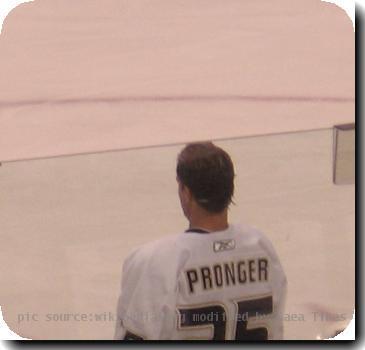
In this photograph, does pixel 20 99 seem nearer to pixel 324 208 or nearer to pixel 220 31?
pixel 220 31

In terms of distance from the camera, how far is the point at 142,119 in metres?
1.08

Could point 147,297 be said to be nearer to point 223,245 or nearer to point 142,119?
point 223,245

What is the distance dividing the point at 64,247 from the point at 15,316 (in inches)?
5.4

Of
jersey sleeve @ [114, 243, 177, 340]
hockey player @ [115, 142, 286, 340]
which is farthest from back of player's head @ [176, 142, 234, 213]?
jersey sleeve @ [114, 243, 177, 340]

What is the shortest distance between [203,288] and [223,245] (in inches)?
2.9

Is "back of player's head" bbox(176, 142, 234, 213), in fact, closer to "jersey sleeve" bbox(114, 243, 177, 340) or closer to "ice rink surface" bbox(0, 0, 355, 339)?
"ice rink surface" bbox(0, 0, 355, 339)

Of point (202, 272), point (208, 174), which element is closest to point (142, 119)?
point (208, 174)

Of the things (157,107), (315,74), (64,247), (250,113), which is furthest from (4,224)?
(315,74)

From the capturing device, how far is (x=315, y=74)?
1.08 metres

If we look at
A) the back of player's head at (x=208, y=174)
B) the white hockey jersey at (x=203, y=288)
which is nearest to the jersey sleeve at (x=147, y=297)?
the white hockey jersey at (x=203, y=288)

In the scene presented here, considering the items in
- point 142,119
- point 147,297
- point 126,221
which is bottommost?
point 147,297

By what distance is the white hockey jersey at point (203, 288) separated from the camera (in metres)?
1.06

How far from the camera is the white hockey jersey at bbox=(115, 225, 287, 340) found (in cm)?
106

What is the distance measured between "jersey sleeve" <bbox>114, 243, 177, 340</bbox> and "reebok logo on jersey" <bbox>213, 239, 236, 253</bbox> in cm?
7
